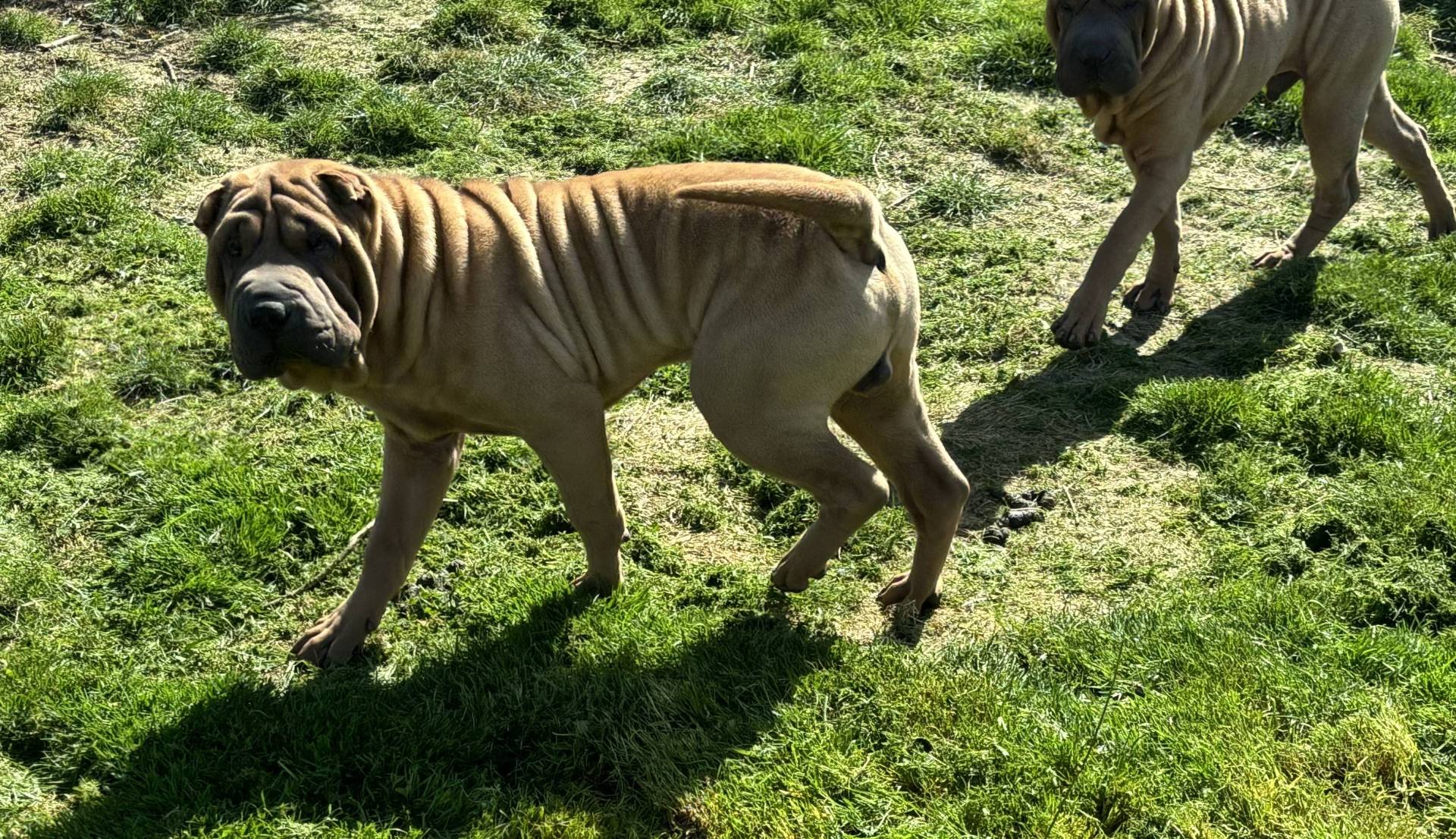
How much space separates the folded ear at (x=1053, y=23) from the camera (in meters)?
6.59

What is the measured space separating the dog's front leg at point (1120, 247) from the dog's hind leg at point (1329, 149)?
112 centimetres

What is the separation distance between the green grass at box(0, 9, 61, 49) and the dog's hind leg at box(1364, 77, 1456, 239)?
28.3 feet

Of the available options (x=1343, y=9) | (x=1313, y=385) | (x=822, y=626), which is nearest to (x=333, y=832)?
(x=822, y=626)

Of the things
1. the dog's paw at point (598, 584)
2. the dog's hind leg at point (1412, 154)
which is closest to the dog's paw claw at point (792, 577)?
the dog's paw at point (598, 584)

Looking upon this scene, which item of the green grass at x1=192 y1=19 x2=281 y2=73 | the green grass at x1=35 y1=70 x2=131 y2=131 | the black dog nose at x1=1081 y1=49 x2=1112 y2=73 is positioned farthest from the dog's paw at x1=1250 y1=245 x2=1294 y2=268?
the green grass at x1=35 y1=70 x2=131 y2=131

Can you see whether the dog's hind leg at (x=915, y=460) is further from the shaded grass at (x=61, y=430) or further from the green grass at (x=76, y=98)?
the green grass at (x=76, y=98)

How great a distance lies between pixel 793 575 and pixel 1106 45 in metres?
Answer: 3.02

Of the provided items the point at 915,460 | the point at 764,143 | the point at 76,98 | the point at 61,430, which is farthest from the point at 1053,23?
the point at 76,98

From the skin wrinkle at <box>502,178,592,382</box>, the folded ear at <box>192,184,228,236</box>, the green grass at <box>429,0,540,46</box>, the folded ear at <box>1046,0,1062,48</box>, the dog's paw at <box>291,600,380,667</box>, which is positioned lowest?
the dog's paw at <box>291,600,380,667</box>

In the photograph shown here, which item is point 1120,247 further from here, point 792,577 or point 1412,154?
point 792,577

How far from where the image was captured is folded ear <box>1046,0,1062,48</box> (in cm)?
659

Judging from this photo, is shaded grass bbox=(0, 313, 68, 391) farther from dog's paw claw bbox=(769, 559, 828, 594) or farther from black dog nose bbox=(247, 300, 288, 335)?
dog's paw claw bbox=(769, 559, 828, 594)

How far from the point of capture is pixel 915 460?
484cm

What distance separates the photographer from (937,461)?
483 centimetres
